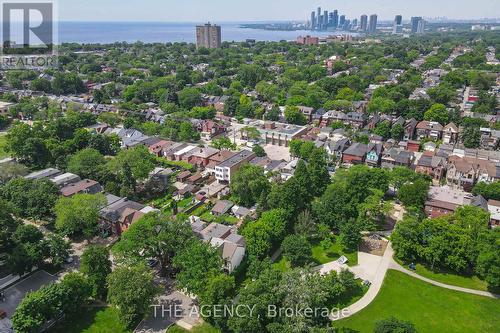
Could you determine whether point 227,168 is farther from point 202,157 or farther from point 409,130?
point 409,130

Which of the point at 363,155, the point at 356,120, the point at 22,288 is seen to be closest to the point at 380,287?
the point at 363,155

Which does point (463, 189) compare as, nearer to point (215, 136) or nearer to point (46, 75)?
point (215, 136)

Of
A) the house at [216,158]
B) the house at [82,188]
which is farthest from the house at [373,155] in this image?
the house at [82,188]

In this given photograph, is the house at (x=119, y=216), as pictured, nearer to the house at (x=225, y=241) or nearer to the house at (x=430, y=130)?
the house at (x=225, y=241)

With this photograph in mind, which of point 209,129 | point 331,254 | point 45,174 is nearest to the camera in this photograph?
point 331,254

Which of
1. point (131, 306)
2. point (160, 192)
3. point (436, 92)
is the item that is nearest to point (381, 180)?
point (160, 192)
